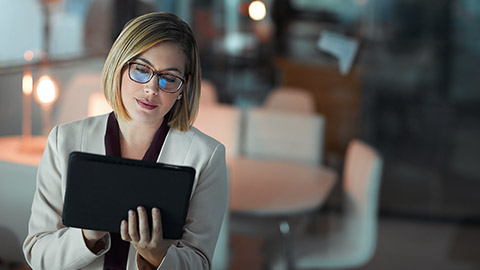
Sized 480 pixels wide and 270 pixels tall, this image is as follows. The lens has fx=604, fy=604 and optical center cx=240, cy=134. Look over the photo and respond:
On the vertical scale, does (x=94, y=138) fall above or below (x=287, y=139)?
above

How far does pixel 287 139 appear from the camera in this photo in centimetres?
282

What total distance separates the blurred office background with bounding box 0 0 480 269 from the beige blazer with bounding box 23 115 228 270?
275cm

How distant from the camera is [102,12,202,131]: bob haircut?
0.66 m

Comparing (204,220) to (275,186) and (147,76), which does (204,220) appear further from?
(275,186)

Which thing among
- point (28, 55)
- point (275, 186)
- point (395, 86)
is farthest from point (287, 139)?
point (28, 55)

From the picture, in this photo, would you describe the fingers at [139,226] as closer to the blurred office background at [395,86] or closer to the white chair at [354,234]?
the white chair at [354,234]

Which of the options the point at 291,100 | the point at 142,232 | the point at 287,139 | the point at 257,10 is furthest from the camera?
the point at 257,10

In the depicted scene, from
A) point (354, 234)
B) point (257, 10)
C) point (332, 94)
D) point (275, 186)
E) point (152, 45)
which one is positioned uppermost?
point (152, 45)

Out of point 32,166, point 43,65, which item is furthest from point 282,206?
point 32,166

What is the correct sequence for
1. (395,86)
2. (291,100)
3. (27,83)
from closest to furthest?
1. (27,83)
2. (291,100)
3. (395,86)

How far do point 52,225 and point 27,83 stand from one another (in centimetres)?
31

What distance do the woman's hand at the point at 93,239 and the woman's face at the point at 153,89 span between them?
0.13 meters

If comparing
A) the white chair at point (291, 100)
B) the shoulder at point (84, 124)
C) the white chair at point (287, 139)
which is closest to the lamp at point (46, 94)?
the shoulder at point (84, 124)

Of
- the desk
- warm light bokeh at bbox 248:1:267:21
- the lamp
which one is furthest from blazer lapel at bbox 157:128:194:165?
warm light bokeh at bbox 248:1:267:21
